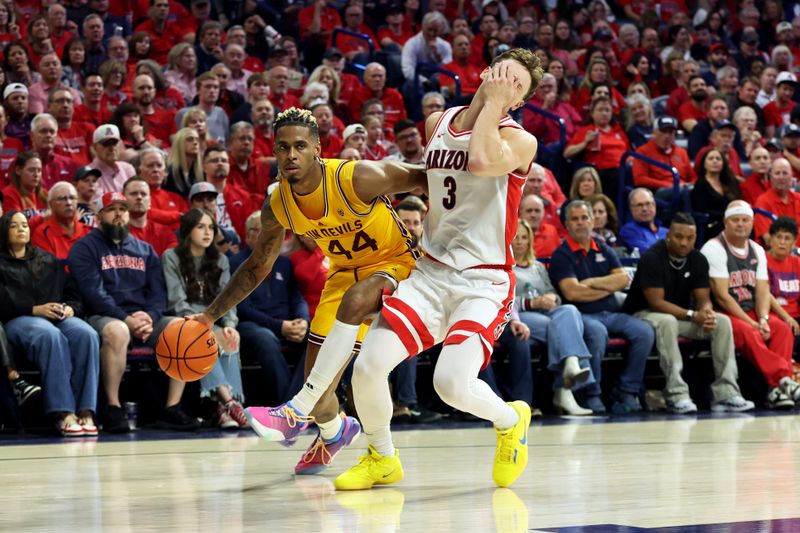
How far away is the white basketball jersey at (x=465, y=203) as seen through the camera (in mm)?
5160

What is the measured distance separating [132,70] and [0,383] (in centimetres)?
510

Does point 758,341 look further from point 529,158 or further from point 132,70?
point 132,70

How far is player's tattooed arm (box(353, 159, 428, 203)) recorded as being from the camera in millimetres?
5398

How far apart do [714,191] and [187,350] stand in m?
7.99

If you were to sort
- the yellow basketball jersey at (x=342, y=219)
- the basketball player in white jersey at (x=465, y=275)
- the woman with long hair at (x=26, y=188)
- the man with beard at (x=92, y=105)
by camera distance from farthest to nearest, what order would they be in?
the man with beard at (x=92, y=105), the woman with long hair at (x=26, y=188), the yellow basketball jersey at (x=342, y=219), the basketball player in white jersey at (x=465, y=275)

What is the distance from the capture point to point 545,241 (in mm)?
10828

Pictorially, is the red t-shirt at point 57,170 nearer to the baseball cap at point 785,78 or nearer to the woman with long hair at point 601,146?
the woman with long hair at point 601,146

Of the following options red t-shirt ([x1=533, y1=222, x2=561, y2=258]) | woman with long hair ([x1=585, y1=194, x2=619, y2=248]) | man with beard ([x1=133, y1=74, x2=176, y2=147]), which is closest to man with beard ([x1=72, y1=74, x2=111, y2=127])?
man with beard ([x1=133, y1=74, x2=176, y2=147])

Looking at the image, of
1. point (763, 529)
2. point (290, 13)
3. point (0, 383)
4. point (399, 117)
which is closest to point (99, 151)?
point (0, 383)

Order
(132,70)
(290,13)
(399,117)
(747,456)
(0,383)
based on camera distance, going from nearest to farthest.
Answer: (747,456)
(0,383)
(132,70)
(399,117)
(290,13)

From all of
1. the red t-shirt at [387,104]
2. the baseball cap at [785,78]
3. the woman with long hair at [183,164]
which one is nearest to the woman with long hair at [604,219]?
the red t-shirt at [387,104]

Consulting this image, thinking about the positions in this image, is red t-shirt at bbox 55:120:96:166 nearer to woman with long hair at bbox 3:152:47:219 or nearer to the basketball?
woman with long hair at bbox 3:152:47:219

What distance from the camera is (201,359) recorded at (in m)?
A: 5.58

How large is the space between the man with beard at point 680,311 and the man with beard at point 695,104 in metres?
5.23
